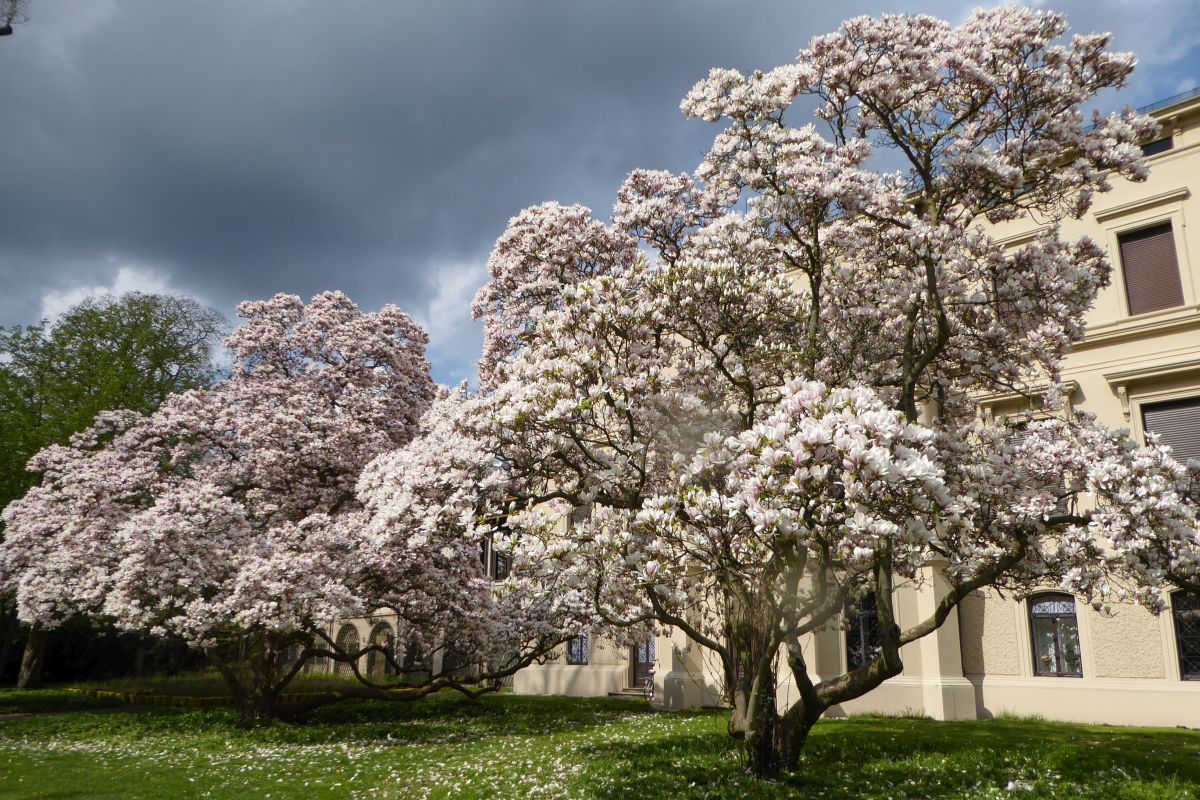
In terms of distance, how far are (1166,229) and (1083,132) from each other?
556 inches

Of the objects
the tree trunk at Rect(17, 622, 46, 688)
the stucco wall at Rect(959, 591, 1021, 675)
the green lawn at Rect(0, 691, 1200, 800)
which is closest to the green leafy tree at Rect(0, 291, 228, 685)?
the tree trunk at Rect(17, 622, 46, 688)

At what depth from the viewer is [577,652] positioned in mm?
31281

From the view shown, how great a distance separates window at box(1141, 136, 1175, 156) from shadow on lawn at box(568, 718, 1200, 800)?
15.8 meters

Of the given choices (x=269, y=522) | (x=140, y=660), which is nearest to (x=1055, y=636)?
(x=269, y=522)

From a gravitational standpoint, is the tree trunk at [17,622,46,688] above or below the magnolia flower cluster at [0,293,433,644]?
below

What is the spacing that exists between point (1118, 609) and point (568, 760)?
599 inches

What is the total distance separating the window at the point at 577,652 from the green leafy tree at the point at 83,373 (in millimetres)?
22322

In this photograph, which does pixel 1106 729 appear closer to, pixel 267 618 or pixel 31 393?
pixel 267 618

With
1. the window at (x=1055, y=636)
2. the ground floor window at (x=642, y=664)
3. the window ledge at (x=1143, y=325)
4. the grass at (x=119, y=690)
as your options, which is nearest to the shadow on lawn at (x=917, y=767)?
the window at (x=1055, y=636)

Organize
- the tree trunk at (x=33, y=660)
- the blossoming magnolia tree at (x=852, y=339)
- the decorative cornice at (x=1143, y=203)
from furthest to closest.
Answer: the tree trunk at (x=33, y=660), the decorative cornice at (x=1143, y=203), the blossoming magnolia tree at (x=852, y=339)

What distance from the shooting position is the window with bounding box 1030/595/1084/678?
19594 mm

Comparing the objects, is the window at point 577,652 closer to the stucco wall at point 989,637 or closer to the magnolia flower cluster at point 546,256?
the stucco wall at point 989,637

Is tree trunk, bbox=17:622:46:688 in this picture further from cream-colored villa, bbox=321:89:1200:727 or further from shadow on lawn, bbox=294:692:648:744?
cream-colored villa, bbox=321:89:1200:727

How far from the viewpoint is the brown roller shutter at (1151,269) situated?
20.6 m
